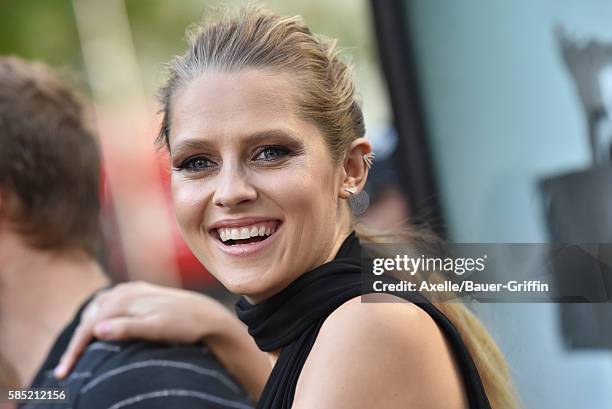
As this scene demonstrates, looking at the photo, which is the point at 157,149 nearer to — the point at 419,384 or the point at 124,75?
the point at 419,384

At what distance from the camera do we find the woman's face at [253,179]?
4.17 feet

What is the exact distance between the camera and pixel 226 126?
1.28 metres

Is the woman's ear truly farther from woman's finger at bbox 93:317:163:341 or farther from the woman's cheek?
woman's finger at bbox 93:317:163:341

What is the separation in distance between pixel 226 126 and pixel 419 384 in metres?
0.45

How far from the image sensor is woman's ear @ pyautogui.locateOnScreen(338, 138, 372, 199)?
1.37 meters

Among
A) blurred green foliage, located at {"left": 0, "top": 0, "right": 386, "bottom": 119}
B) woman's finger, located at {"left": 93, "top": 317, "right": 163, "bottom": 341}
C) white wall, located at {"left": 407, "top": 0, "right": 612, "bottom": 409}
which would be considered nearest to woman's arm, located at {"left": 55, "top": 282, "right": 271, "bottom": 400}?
woman's finger, located at {"left": 93, "top": 317, "right": 163, "bottom": 341}

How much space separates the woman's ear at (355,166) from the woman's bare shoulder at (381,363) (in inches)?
8.2

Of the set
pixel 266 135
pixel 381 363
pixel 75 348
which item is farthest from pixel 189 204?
pixel 75 348

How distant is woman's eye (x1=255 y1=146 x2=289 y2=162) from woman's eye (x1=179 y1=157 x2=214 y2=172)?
0.08m

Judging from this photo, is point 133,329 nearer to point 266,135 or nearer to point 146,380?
point 146,380

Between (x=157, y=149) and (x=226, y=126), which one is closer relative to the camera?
(x=226, y=126)

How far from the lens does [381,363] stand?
46.0 inches

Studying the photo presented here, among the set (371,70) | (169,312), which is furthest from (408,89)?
(169,312)

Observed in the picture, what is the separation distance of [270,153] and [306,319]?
0.25 meters
